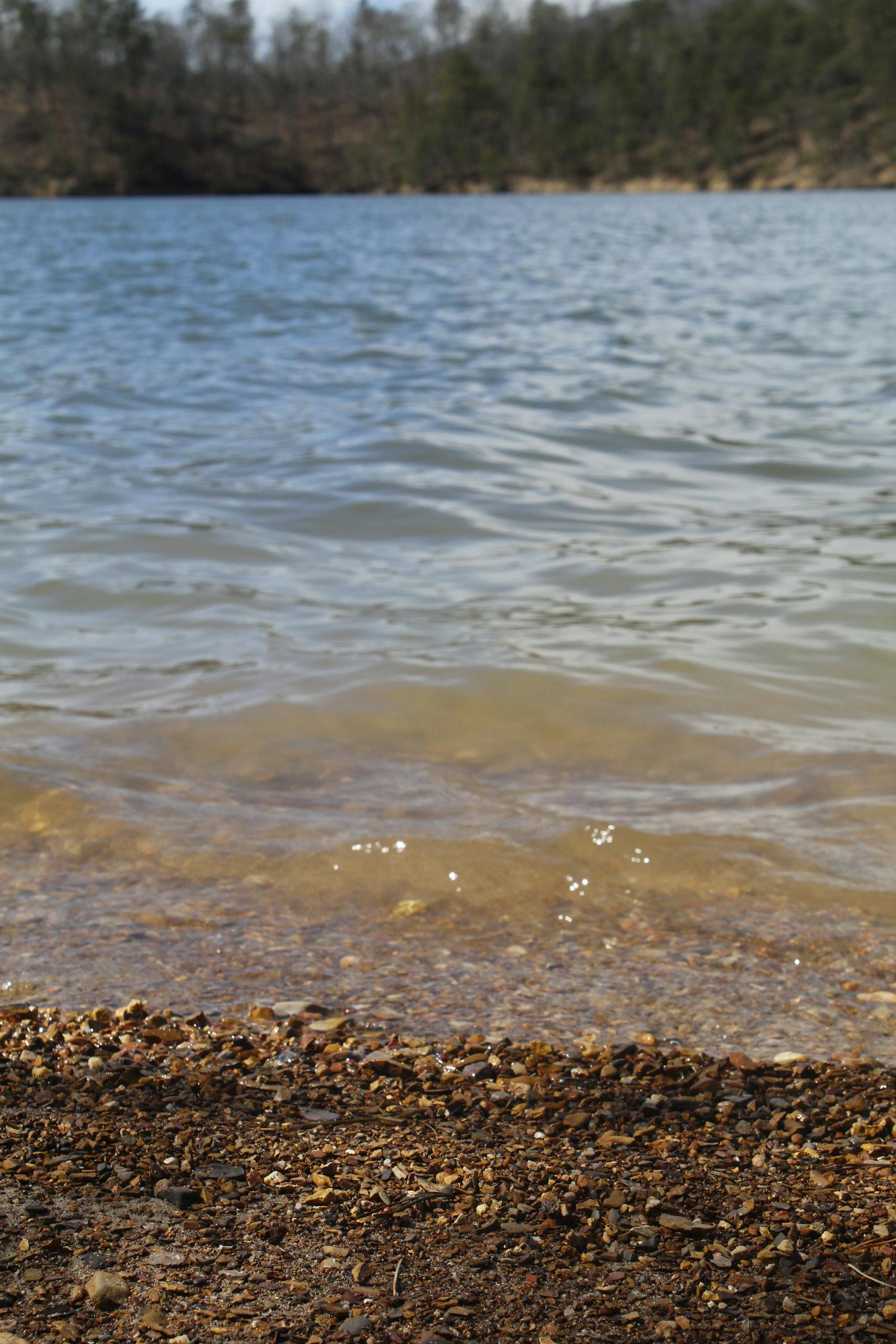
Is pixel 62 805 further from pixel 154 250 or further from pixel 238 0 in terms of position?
pixel 238 0

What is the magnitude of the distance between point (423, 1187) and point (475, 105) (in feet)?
372

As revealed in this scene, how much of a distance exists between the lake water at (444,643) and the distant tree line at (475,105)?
77.4 metres

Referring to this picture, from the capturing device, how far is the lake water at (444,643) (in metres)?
2.96

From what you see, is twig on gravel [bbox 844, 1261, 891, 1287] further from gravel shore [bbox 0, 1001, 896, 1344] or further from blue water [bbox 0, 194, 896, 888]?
blue water [bbox 0, 194, 896, 888]

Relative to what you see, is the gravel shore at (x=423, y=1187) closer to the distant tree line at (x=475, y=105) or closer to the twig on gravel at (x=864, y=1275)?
the twig on gravel at (x=864, y=1275)

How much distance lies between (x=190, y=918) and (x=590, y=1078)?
1.06 metres

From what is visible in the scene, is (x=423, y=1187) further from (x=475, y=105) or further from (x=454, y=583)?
(x=475, y=105)

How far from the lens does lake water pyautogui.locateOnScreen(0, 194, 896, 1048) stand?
296 centimetres

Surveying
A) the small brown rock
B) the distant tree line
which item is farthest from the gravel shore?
the distant tree line

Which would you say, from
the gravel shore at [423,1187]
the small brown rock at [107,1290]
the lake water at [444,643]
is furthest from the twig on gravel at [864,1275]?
the lake water at [444,643]

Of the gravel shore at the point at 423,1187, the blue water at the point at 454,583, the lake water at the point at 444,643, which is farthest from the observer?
the blue water at the point at 454,583

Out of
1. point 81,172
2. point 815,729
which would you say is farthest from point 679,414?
point 81,172

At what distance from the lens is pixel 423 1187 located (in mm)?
1753

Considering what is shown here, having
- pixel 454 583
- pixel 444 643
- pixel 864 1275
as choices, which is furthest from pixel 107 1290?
pixel 454 583
